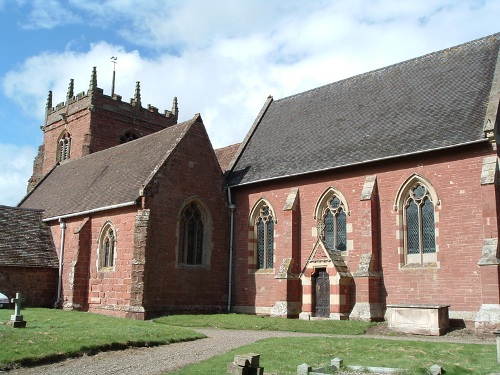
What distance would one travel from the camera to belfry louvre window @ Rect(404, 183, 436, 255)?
2170 cm

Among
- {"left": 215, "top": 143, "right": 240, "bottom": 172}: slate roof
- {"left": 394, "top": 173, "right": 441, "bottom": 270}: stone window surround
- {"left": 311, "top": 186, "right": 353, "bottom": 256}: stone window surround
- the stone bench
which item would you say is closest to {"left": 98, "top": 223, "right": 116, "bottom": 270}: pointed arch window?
{"left": 215, "top": 143, "right": 240, "bottom": 172}: slate roof

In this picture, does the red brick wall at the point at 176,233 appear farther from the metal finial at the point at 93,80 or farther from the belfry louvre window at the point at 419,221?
the metal finial at the point at 93,80

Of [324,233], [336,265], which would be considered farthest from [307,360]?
[324,233]

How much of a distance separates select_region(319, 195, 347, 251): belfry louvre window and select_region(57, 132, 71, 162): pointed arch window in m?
26.3

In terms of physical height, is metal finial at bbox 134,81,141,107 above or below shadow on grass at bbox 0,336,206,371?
above

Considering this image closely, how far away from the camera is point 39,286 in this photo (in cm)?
2853

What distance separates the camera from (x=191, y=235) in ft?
88.4

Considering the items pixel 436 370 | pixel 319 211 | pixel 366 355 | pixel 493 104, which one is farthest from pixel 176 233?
pixel 436 370

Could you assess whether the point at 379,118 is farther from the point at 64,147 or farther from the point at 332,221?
the point at 64,147

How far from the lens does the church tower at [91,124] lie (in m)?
42.1

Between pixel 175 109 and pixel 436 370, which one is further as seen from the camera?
pixel 175 109

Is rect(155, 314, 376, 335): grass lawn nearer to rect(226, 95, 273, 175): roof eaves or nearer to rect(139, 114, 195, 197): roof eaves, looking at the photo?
rect(139, 114, 195, 197): roof eaves

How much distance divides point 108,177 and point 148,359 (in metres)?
18.4

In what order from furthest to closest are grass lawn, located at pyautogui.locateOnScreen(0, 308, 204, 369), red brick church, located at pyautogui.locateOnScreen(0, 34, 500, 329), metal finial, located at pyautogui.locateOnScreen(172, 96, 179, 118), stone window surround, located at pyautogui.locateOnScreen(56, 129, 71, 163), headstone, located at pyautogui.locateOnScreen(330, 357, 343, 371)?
metal finial, located at pyautogui.locateOnScreen(172, 96, 179, 118), stone window surround, located at pyautogui.locateOnScreen(56, 129, 71, 163), red brick church, located at pyautogui.locateOnScreen(0, 34, 500, 329), grass lawn, located at pyautogui.locateOnScreen(0, 308, 204, 369), headstone, located at pyautogui.locateOnScreen(330, 357, 343, 371)
